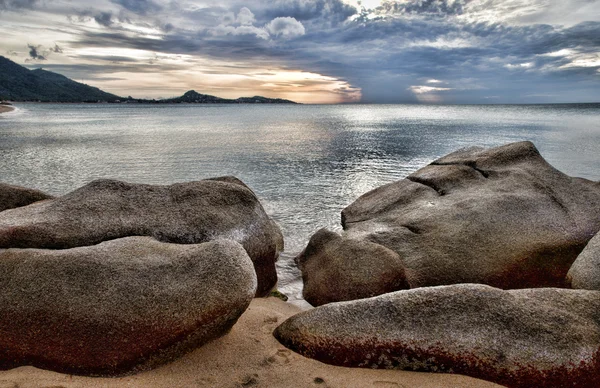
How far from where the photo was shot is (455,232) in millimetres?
7527

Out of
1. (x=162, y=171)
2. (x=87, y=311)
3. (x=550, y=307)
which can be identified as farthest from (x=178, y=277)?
(x=162, y=171)

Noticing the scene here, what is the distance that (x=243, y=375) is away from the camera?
172 inches

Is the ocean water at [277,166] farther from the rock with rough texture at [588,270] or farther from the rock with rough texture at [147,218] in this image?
the rock with rough texture at [588,270]

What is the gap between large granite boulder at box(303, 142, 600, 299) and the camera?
7.14m

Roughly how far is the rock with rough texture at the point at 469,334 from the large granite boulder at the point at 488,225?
208 cm

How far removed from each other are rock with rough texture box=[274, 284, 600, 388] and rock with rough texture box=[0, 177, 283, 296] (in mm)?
2276

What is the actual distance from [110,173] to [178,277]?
18307 millimetres

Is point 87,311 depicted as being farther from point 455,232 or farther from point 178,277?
point 455,232

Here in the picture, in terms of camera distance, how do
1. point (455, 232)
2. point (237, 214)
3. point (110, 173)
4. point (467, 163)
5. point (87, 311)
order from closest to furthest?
point (87, 311)
point (237, 214)
point (455, 232)
point (467, 163)
point (110, 173)

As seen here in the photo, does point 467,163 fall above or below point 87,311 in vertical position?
above

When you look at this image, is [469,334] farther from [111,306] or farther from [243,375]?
[111,306]

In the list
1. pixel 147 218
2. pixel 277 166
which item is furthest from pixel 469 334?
pixel 277 166

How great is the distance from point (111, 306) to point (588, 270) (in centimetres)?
592

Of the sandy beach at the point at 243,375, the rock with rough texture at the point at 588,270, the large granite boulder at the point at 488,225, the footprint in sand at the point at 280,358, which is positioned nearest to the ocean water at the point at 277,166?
the large granite boulder at the point at 488,225
